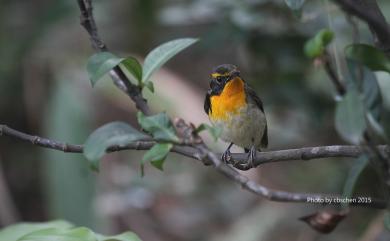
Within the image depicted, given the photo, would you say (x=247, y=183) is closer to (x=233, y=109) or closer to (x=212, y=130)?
(x=212, y=130)

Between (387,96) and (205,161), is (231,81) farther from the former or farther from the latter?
(205,161)

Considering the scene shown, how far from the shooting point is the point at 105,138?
60.4 inches

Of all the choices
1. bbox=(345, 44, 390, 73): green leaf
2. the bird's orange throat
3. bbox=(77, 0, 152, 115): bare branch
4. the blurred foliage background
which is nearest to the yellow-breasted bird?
the bird's orange throat

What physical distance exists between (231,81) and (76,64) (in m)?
2.46

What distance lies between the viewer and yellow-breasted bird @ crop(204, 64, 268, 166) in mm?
3453

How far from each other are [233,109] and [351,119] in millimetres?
1997

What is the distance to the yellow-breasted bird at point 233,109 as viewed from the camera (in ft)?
11.3

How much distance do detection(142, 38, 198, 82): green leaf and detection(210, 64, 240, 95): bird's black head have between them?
1399 millimetres

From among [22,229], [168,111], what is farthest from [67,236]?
[168,111]

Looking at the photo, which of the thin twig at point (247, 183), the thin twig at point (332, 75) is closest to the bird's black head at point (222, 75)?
the thin twig at point (332, 75)

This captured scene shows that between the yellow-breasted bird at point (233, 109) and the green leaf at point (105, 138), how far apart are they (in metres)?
1.85

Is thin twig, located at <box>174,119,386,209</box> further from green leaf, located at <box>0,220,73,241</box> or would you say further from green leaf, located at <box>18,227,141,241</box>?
green leaf, located at <box>0,220,73,241</box>

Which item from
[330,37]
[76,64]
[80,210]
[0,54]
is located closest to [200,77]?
[76,64]

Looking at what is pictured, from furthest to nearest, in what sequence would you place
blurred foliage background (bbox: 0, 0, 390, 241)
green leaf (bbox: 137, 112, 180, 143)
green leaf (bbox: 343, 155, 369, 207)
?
blurred foliage background (bbox: 0, 0, 390, 241) < green leaf (bbox: 343, 155, 369, 207) < green leaf (bbox: 137, 112, 180, 143)
